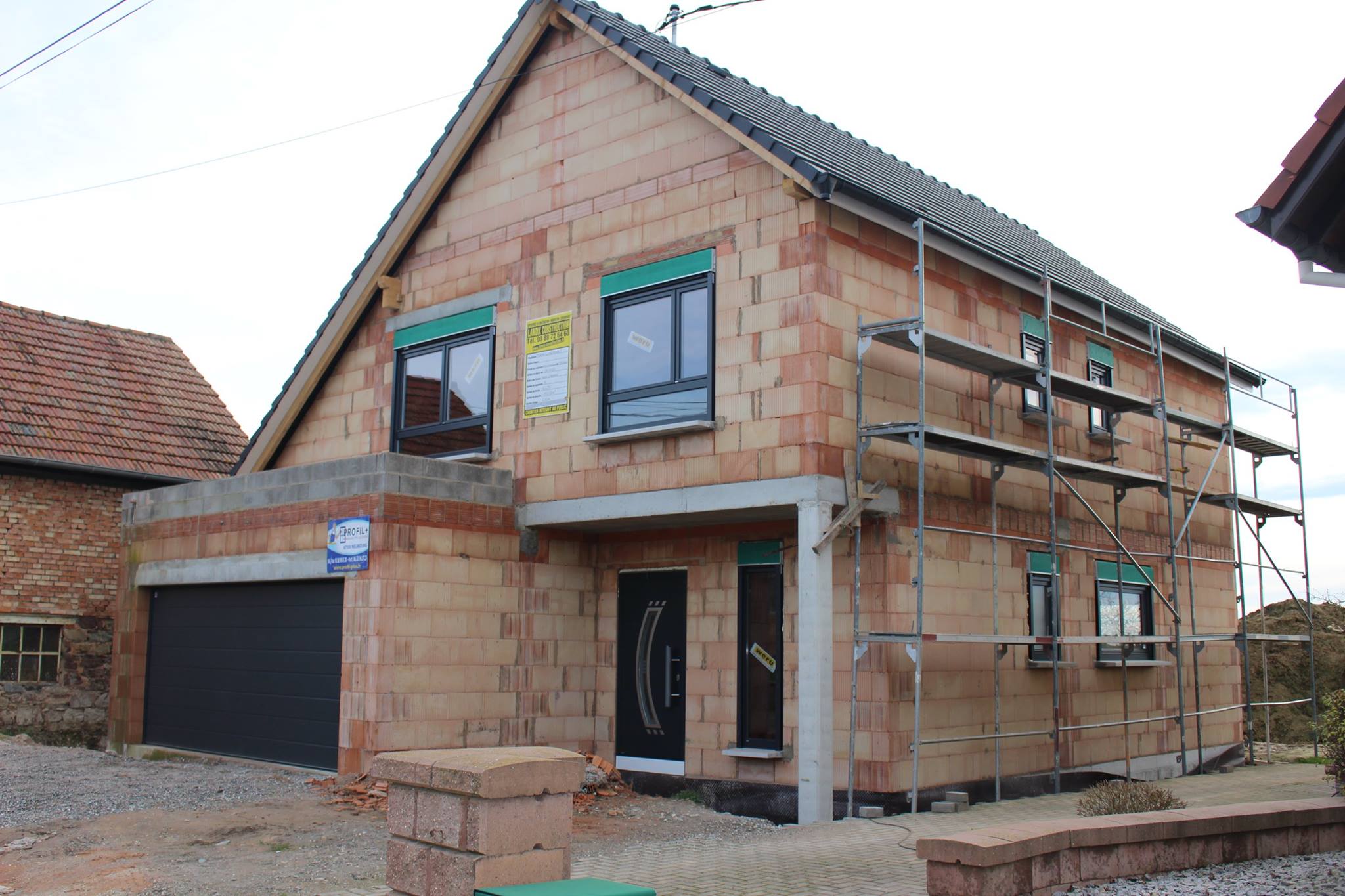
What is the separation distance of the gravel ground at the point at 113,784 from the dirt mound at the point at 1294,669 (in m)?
16.4

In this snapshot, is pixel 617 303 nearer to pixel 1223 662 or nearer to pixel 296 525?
pixel 296 525

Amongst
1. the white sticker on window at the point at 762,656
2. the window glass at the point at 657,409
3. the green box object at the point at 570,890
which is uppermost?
the window glass at the point at 657,409

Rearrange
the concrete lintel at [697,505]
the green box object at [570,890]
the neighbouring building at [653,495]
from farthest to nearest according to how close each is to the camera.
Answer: the neighbouring building at [653,495] < the concrete lintel at [697,505] < the green box object at [570,890]

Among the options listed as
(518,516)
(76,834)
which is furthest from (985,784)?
(76,834)

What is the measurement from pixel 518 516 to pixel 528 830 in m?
7.54

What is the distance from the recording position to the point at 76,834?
991 cm

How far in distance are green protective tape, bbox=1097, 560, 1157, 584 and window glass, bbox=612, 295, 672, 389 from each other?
20.5 feet

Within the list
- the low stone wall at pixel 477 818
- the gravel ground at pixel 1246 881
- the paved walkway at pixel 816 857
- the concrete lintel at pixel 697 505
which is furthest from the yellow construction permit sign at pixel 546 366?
the gravel ground at pixel 1246 881

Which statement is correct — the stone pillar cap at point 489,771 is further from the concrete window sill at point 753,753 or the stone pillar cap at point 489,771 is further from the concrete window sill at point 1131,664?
the concrete window sill at point 1131,664

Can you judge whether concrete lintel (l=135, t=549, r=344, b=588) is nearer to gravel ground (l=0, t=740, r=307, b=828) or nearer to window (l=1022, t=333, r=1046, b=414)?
gravel ground (l=0, t=740, r=307, b=828)

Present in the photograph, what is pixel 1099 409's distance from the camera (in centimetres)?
1562

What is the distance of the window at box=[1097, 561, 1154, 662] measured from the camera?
599 inches

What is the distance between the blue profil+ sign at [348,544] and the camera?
1255cm

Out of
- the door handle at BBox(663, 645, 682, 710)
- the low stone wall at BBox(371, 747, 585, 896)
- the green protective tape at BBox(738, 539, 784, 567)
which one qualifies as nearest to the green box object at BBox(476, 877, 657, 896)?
the low stone wall at BBox(371, 747, 585, 896)
